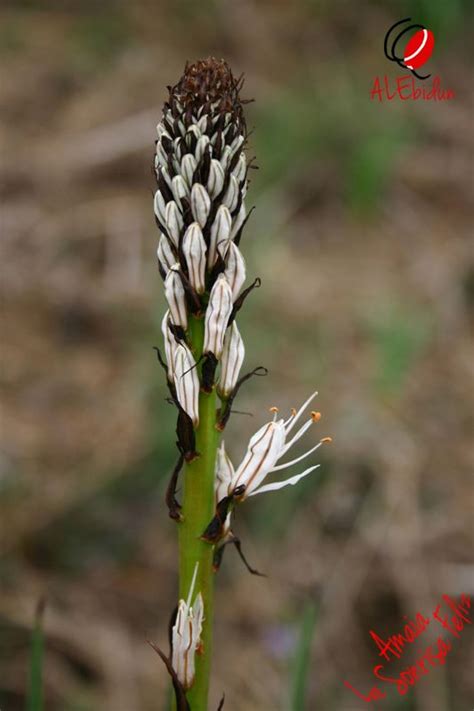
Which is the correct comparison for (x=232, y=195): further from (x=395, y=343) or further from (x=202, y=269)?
(x=395, y=343)

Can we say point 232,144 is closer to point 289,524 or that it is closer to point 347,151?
point 289,524

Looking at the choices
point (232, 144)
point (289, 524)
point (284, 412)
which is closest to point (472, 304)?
point (284, 412)

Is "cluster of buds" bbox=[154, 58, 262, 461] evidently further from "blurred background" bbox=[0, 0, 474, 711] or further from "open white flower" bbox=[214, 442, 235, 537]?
"blurred background" bbox=[0, 0, 474, 711]

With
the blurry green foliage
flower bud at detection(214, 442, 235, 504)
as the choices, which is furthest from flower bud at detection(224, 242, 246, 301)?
the blurry green foliage

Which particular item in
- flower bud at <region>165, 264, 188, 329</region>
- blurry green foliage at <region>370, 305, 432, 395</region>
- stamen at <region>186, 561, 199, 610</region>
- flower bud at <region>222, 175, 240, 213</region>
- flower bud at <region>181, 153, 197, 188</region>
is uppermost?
blurry green foliage at <region>370, 305, 432, 395</region>

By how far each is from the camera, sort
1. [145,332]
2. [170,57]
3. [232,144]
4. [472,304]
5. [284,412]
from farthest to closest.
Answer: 1. [170,57]
2. [472,304]
3. [145,332]
4. [284,412]
5. [232,144]

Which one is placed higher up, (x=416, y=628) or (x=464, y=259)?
(x=464, y=259)

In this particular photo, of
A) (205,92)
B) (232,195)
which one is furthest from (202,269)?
(205,92)
